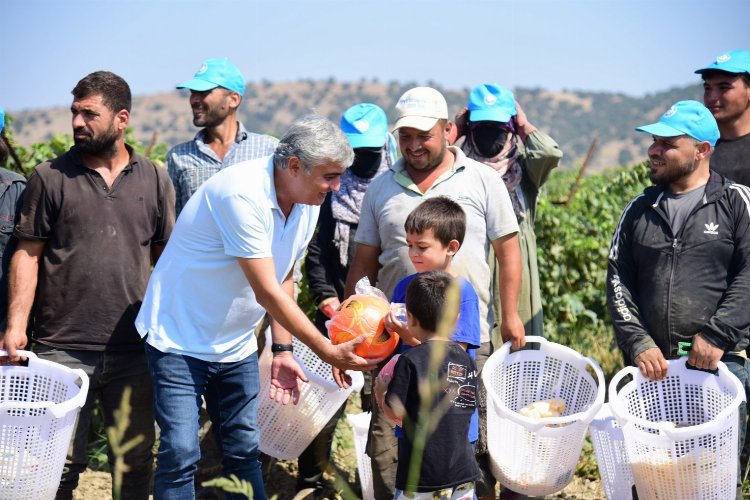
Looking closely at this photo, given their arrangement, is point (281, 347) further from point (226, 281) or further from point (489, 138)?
point (489, 138)

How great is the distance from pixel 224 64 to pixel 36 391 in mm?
2448

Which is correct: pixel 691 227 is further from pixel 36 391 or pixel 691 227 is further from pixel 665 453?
pixel 36 391

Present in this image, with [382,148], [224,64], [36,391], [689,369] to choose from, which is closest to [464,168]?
[382,148]

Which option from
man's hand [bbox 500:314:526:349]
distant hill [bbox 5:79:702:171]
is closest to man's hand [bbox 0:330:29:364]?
man's hand [bbox 500:314:526:349]

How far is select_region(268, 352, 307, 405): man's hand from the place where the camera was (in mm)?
4398

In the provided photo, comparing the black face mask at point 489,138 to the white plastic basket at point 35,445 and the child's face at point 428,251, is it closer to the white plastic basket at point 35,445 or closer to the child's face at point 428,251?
the child's face at point 428,251

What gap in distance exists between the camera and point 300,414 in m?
4.93

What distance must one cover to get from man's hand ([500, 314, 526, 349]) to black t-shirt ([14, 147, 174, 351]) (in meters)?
1.82

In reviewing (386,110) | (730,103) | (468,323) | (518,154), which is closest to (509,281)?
(468,323)

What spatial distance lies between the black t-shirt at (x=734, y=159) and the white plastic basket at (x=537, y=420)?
1.39 meters

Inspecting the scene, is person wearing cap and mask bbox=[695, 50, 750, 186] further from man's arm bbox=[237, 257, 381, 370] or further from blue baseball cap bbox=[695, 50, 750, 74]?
man's arm bbox=[237, 257, 381, 370]

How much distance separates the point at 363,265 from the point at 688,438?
1784mm

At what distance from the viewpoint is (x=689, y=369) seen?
4.50m

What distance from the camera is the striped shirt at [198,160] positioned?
5.54 m
